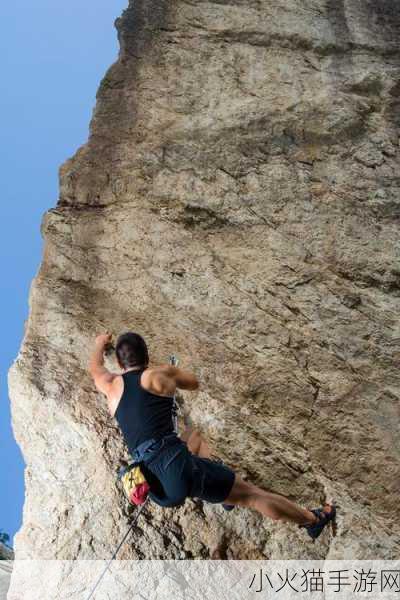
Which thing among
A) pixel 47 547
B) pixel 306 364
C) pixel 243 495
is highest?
pixel 306 364

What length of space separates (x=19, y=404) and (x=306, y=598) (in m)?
3.39

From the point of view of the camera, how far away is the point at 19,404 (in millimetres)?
6715

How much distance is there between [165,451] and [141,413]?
36 cm

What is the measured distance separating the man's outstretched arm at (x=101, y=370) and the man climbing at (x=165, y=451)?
0.63 ft

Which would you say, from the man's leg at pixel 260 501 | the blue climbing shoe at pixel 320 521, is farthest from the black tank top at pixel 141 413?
the blue climbing shoe at pixel 320 521

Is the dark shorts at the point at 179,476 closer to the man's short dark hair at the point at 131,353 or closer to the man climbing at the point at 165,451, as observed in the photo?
the man climbing at the point at 165,451

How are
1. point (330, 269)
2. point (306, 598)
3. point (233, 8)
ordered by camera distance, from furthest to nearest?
point (233, 8) → point (330, 269) → point (306, 598)

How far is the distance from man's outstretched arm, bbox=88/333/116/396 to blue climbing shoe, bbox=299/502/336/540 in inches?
82.6

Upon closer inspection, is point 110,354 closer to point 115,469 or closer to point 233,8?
point 115,469

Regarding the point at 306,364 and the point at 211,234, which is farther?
the point at 211,234

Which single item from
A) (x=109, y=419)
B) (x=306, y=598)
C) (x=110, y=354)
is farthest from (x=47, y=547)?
(x=306, y=598)

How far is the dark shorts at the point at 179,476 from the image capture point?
16.2 ft

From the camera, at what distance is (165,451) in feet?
16.4

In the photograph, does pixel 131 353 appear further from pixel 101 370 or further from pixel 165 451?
pixel 165 451
